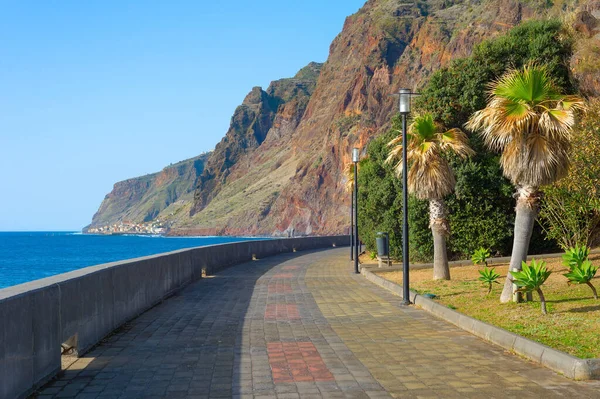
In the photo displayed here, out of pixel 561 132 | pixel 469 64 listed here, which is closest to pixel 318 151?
pixel 469 64

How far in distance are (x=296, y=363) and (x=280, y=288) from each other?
11460 millimetres

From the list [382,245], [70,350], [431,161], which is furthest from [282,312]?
[382,245]

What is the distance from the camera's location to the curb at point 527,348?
7.97 meters

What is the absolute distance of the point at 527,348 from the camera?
9.35 m

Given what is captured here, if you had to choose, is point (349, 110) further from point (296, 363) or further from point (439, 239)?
point (296, 363)

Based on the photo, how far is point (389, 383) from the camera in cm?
791

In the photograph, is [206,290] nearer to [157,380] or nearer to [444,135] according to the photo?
[444,135]

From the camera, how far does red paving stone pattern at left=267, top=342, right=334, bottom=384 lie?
8.22 metres

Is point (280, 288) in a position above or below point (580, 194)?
below

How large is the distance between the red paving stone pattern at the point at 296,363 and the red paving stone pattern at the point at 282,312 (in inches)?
123

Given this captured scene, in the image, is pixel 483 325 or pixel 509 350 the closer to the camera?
pixel 509 350

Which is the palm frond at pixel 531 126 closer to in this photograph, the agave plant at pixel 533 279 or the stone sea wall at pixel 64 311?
the agave plant at pixel 533 279

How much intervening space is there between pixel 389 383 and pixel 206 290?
12.5 m

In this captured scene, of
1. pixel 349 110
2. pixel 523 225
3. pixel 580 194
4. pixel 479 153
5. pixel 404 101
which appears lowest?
pixel 523 225
